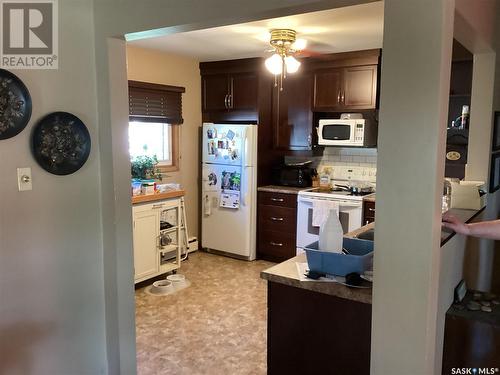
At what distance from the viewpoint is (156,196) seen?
4.25 metres

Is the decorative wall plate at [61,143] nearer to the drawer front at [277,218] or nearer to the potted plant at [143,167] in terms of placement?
the potted plant at [143,167]

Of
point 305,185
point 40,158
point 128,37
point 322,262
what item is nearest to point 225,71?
point 305,185

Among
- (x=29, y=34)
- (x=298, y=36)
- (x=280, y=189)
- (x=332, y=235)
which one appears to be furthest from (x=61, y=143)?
(x=280, y=189)

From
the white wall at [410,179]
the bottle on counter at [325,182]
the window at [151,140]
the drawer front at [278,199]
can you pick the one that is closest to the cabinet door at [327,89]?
the bottle on counter at [325,182]

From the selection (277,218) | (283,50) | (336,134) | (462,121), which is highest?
(283,50)

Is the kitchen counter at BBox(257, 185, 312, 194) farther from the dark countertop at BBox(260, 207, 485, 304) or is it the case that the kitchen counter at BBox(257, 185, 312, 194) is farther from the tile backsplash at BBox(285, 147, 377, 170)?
the dark countertop at BBox(260, 207, 485, 304)

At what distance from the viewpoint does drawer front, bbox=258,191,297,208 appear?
4859 millimetres

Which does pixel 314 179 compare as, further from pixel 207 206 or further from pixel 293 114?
pixel 207 206

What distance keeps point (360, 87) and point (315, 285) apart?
306 centimetres

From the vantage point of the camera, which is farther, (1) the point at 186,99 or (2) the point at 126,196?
(1) the point at 186,99

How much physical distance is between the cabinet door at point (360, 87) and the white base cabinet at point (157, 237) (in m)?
2.04

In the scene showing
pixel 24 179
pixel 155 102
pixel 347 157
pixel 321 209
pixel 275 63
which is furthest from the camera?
pixel 347 157

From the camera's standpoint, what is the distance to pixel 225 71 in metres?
5.22

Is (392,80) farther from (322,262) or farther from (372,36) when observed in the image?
(372,36)
